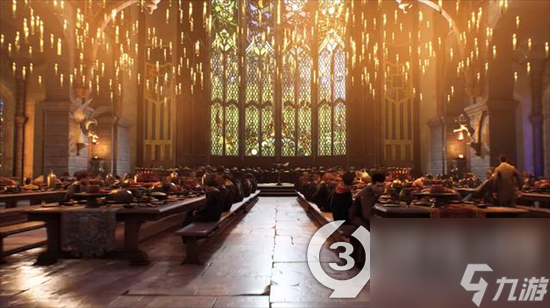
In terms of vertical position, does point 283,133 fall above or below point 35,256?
above

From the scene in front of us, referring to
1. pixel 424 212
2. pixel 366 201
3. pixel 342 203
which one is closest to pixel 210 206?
pixel 342 203

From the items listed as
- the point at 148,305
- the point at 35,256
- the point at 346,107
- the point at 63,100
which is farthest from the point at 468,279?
the point at 346,107

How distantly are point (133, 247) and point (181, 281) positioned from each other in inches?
49.6

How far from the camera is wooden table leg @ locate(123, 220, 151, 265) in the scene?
5.30m

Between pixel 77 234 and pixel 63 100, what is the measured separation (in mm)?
10468

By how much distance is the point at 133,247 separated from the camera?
5.43 m

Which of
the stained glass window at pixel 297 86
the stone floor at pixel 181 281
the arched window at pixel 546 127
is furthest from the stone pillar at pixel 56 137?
the arched window at pixel 546 127

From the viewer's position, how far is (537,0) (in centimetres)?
1208

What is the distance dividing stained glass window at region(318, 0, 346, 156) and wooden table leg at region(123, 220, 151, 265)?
19.3m

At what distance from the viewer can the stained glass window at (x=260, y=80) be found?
80.7 ft

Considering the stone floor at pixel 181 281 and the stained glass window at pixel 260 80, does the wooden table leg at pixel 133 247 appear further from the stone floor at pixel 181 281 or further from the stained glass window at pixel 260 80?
the stained glass window at pixel 260 80

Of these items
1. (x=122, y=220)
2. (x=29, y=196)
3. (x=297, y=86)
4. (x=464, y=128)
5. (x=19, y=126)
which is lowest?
(x=122, y=220)

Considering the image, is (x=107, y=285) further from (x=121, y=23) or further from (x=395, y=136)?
(x=395, y=136)
